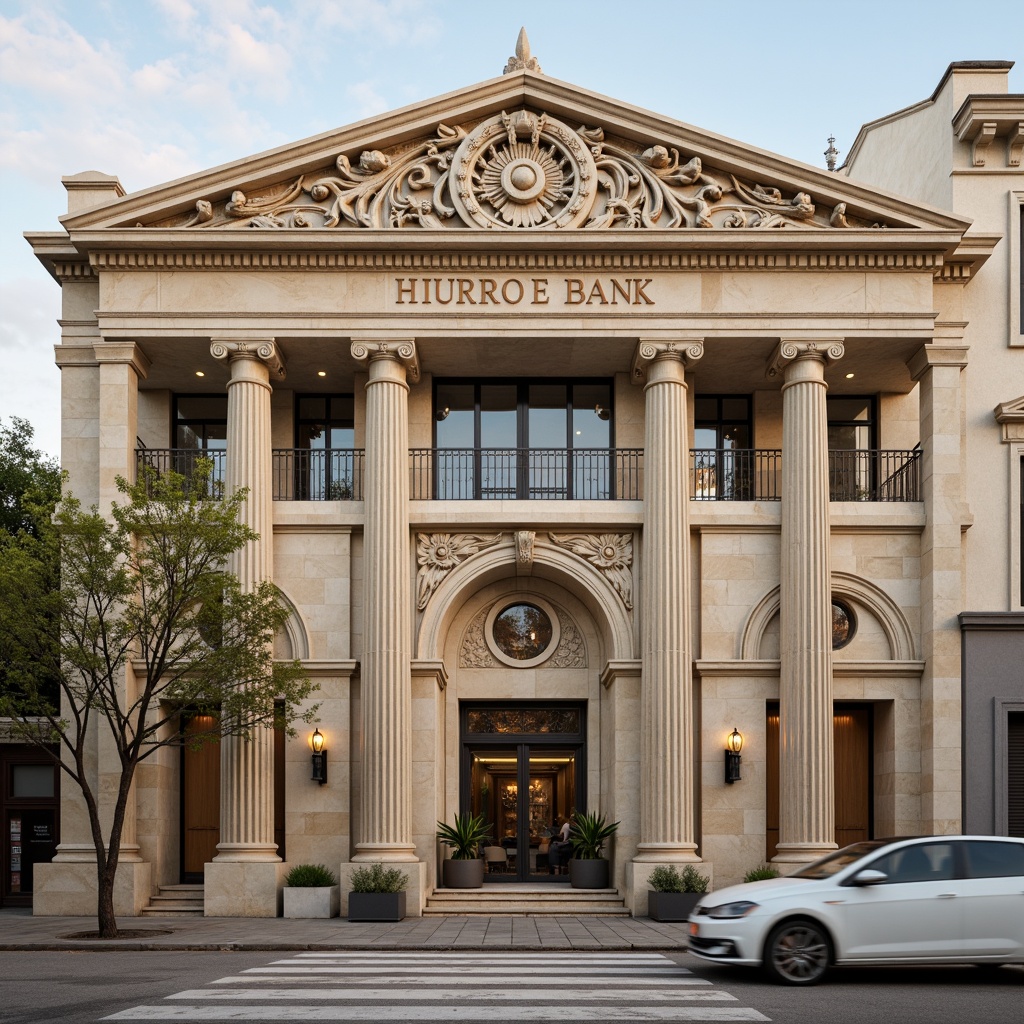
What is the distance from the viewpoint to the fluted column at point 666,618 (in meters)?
25.0

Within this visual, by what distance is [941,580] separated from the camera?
25750 mm

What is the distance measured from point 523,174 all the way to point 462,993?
1701 centimetres

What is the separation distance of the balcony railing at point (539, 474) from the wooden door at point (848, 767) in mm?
4450

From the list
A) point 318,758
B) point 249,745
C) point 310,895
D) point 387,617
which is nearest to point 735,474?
point 387,617

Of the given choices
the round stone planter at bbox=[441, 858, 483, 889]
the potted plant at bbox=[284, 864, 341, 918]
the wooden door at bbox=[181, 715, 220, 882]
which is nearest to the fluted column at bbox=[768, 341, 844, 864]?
the round stone planter at bbox=[441, 858, 483, 889]

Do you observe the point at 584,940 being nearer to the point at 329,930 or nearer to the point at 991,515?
the point at 329,930

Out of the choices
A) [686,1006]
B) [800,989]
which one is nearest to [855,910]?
[800,989]

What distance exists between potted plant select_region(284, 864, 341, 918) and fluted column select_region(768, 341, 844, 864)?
8329mm

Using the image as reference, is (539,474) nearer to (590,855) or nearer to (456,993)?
(590,855)

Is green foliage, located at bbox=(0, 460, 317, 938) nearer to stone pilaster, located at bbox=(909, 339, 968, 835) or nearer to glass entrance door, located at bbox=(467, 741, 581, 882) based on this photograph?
glass entrance door, located at bbox=(467, 741, 581, 882)

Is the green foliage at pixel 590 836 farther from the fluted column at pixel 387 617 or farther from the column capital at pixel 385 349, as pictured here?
the column capital at pixel 385 349

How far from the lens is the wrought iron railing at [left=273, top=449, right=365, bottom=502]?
2748 centimetres

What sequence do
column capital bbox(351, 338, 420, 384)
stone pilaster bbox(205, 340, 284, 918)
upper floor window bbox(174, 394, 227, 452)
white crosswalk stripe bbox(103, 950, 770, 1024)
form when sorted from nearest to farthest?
white crosswalk stripe bbox(103, 950, 770, 1024) → stone pilaster bbox(205, 340, 284, 918) → column capital bbox(351, 338, 420, 384) → upper floor window bbox(174, 394, 227, 452)

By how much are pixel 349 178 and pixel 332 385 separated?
443cm
